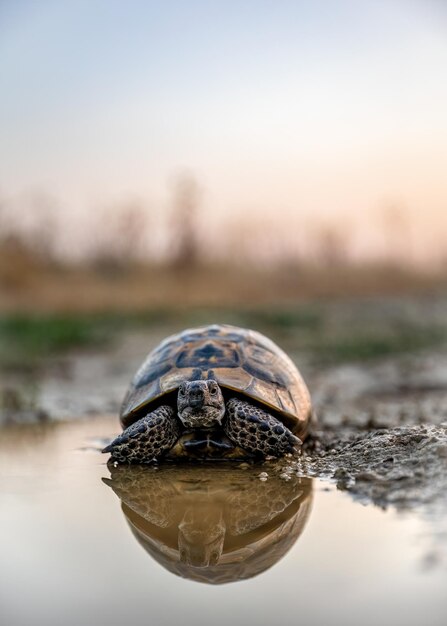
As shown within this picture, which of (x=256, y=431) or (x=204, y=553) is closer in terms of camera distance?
Result: (x=204, y=553)

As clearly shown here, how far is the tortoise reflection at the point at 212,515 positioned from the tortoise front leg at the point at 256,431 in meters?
0.16

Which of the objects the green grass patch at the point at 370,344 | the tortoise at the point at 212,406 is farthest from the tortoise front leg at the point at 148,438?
the green grass patch at the point at 370,344

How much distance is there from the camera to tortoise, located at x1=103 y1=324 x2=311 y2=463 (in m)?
4.20

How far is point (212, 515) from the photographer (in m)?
3.39

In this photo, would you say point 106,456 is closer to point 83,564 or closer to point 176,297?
point 83,564

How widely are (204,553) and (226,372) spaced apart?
1574mm

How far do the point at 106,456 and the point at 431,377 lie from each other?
5.39 m

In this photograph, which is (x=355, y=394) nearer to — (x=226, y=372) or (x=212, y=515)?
(x=226, y=372)

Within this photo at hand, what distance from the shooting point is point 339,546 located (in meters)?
2.92

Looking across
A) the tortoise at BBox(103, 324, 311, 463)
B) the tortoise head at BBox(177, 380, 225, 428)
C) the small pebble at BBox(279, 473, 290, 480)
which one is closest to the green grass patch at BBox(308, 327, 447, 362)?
the tortoise at BBox(103, 324, 311, 463)

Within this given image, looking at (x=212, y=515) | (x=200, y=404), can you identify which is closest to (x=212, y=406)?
(x=200, y=404)

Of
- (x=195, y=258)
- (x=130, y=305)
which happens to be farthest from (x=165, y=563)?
(x=195, y=258)

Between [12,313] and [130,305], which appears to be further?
[130,305]

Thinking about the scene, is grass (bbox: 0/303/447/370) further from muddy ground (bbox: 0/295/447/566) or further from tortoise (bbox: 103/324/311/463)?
tortoise (bbox: 103/324/311/463)
